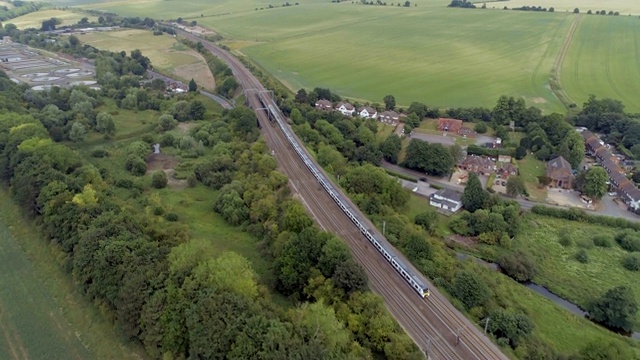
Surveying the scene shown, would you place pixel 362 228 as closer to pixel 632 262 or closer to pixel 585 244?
pixel 585 244

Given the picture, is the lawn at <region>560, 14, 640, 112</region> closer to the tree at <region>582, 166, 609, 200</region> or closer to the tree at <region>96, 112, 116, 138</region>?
the tree at <region>582, 166, 609, 200</region>

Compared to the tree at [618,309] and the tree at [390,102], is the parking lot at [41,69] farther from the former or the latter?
the tree at [618,309]

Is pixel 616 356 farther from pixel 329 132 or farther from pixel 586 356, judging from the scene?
pixel 329 132

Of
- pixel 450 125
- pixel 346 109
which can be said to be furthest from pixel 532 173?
pixel 346 109

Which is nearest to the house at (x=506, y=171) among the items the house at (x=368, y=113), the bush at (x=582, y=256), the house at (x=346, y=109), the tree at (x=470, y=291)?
the bush at (x=582, y=256)

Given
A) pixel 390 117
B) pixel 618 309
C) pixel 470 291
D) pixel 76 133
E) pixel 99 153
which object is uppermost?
pixel 470 291

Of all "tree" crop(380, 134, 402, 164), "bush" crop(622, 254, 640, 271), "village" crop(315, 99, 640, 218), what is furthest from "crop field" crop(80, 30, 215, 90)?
"bush" crop(622, 254, 640, 271)
